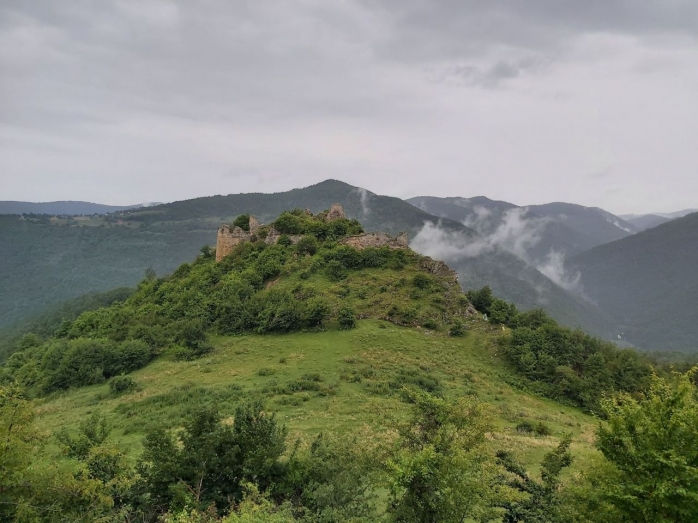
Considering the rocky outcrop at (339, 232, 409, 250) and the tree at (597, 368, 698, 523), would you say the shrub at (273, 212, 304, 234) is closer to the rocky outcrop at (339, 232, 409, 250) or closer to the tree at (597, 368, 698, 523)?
the rocky outcrop at (339, 232, 409, 250)

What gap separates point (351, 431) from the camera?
2078 centimetres

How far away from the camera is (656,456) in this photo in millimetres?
9219

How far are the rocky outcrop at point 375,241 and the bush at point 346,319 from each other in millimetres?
16063

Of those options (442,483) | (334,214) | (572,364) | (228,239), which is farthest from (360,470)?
(334,214)

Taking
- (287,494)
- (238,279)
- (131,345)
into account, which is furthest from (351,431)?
(238,279)

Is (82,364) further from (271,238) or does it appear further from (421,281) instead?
(421,281)

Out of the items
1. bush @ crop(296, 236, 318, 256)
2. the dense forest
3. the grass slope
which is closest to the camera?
the dense forest

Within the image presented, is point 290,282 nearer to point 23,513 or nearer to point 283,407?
point 283,407

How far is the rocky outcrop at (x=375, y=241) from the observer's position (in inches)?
2138

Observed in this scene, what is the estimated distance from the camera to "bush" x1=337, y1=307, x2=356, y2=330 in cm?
3875

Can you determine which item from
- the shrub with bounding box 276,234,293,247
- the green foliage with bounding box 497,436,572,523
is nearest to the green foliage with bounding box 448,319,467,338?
the shrub with bounding box 276,234,293,247

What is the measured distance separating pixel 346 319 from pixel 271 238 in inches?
887

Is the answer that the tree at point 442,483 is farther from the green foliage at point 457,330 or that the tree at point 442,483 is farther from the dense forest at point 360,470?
the green foliage at point 457,330

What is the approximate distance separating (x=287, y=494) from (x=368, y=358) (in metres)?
20.5
